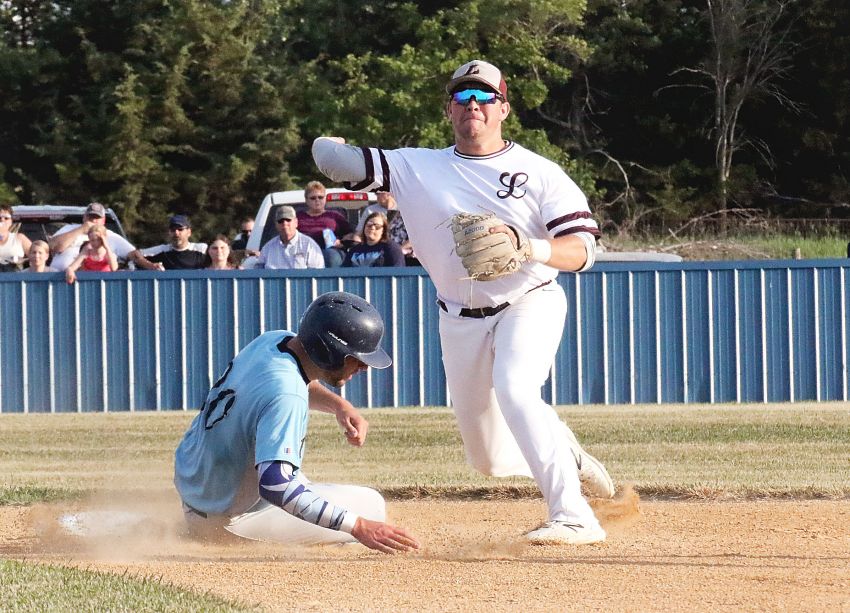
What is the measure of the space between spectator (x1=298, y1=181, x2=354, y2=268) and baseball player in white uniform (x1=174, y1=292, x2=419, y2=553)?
9058mm

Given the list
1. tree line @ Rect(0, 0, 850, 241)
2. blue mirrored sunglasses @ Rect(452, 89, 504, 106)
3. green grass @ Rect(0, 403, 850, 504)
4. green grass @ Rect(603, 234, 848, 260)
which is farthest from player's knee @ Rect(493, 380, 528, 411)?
tree line @ Rect(0, 0, 850, 241)

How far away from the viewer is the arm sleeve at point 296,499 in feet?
17.4

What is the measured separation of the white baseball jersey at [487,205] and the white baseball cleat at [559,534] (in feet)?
3.37

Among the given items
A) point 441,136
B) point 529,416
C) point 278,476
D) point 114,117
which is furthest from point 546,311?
point 114,117

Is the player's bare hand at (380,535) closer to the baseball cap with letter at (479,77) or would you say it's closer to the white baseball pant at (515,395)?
the white baseball pant at (515,395)

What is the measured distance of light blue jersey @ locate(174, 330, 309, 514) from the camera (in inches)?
214

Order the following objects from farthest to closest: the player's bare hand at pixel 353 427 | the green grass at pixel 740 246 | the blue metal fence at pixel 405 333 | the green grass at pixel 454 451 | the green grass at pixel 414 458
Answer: the green grass at pixel 740 246 → the blue metal fence at pixel 405 333 → the green grass at pixel 454 451 → the player's bare hand at pixel 353 427 → the green grass at pixel 414 458

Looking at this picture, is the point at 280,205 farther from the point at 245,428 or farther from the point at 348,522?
the point at 348,522

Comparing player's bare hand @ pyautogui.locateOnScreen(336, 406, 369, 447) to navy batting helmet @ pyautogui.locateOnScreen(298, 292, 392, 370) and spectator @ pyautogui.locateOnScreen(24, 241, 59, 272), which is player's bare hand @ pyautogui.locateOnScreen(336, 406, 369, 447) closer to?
navy batting helmet @ pyautogui.locateOnScreen(298, 292, 392, 370)

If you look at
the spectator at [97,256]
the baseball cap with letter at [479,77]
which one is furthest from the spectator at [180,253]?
the baseball cap with letter at [479,77]

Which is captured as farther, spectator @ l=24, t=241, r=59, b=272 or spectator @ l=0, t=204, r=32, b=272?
spectator @ l=0, t=204, r=32, b=272

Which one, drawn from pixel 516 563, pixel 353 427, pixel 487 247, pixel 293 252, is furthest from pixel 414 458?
pixel 487 247

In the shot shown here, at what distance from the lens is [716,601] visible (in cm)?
518

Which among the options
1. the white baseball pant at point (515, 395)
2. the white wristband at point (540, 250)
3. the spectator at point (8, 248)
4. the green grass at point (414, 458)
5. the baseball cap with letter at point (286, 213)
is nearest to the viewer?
Answer: the green grass at point (414, 458)
